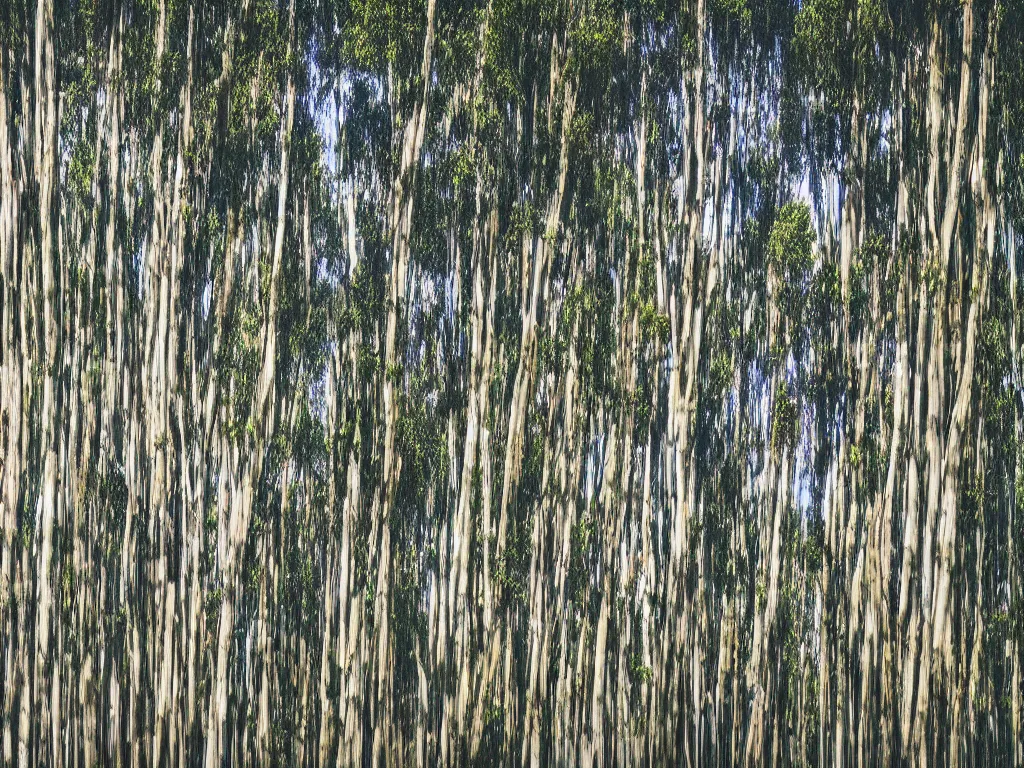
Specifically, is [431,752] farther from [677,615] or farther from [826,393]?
[826,393]

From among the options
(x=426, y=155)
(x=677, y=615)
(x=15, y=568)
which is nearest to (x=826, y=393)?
(x=677, y=615)

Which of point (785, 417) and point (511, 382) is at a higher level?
point (511, 382)

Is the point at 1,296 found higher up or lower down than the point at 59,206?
lower down

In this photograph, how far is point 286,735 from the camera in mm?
4852

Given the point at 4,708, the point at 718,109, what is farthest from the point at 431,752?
the point at 718,109

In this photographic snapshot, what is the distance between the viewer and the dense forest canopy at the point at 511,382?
4805 mm

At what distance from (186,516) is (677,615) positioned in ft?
6.60

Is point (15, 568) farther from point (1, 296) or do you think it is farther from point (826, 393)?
point (826, 393)

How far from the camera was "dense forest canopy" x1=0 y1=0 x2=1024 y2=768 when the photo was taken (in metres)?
4.80

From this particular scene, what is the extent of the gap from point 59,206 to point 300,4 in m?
1.31

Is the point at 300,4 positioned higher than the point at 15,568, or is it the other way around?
the point at 300,4

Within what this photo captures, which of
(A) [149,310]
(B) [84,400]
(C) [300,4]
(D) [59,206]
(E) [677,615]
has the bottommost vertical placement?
(E) [677,615]

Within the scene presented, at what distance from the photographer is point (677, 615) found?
4840 millimetres

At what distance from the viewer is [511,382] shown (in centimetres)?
495
